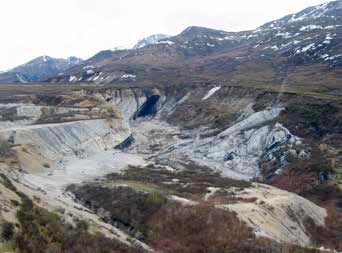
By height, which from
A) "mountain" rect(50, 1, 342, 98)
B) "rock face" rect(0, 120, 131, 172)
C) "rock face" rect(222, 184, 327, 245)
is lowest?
"rock face" rect(222, 184, 327, 245)

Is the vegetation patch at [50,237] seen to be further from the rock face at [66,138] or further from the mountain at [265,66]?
the mountain at [265,66]

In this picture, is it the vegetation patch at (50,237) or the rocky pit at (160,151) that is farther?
the rocky pit at (160,151)

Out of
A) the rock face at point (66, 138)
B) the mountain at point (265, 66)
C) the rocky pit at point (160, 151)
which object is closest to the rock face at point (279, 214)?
the rocky pit at point (160, 151)

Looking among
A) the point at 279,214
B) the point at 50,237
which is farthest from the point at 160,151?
the point at 50,237

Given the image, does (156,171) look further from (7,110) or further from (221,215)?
(7,110)

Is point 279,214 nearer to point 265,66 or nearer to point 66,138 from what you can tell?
point 66,138

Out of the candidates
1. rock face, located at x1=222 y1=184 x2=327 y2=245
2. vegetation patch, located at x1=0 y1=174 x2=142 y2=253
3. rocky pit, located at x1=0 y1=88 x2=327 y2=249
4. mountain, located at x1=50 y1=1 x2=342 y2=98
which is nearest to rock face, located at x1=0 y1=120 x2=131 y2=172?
rocky pit, located at x1=0 y1=88 x2=327 y2=249

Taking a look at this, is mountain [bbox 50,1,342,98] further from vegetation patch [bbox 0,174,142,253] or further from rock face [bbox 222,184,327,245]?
vegetation patch [bbox 0,174,142,253]

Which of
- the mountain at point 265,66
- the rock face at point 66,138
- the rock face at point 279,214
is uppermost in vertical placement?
the mountain at point 265,66

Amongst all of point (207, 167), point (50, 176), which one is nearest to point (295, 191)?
point (207, 167)
